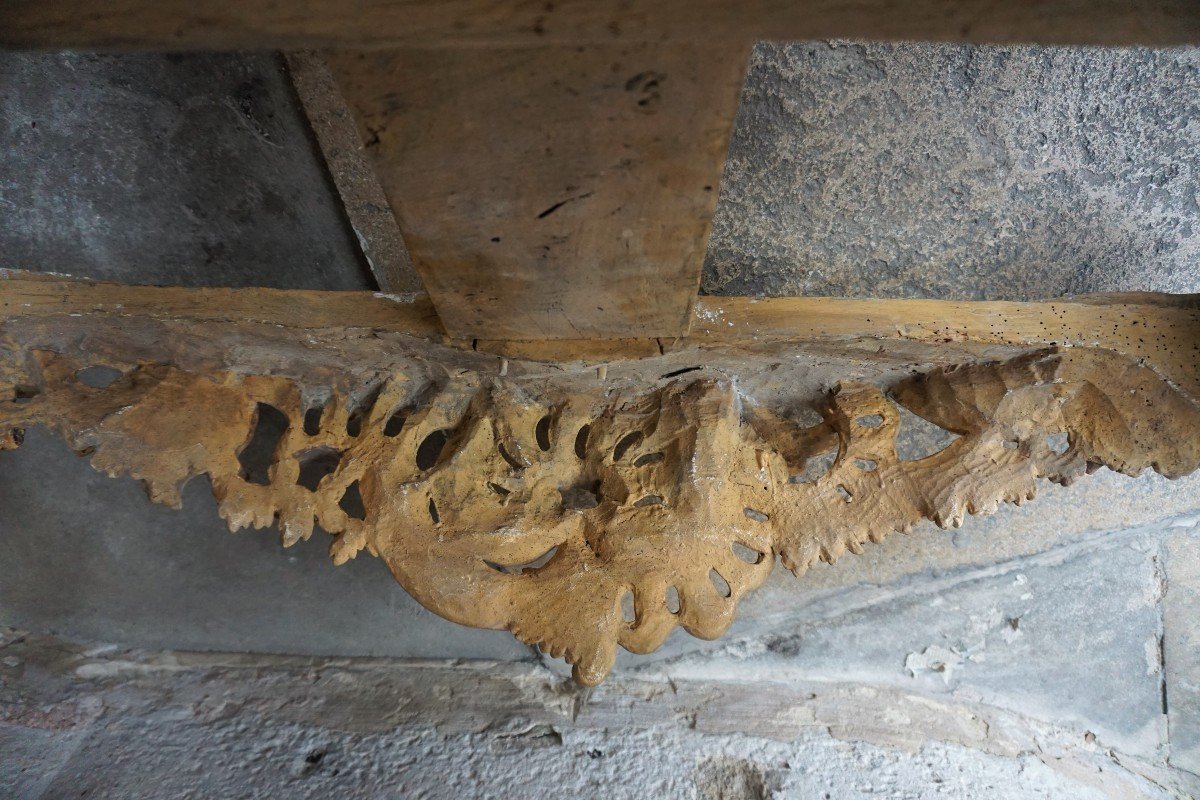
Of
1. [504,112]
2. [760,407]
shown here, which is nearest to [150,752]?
[760,407]

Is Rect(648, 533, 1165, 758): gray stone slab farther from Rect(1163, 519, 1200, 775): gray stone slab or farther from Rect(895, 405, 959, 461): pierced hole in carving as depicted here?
Rect(895, 405, 959, 461): pierced hole in carving

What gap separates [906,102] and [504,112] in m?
0.99

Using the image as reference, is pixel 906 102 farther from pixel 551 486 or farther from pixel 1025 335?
pixel 551 486

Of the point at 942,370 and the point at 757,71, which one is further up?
the point at 757,71

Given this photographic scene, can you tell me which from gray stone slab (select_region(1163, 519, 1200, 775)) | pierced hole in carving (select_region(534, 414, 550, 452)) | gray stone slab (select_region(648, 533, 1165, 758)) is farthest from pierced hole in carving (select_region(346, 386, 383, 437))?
gray stone slab (select_region(1163, 519, 1200, 775))

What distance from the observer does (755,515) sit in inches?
48.6

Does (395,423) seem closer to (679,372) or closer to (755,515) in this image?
(679,372)

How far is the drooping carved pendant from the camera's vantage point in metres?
1.12

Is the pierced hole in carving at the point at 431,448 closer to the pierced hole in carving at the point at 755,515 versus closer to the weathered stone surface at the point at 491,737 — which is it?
the weathered stone surface at the point at 491,737

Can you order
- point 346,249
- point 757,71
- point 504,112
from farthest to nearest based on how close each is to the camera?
point 346,249
point 757,71
point 504,112

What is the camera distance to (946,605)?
1692 millimetres

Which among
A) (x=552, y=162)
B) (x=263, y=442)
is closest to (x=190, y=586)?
(x=263, y=442)

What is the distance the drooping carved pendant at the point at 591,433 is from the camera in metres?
1.12

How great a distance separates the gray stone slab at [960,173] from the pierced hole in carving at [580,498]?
1.74 ft
